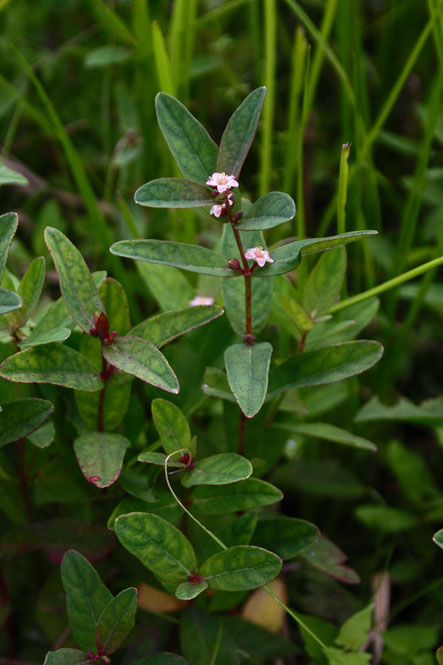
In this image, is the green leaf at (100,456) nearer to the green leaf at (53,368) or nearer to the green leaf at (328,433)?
the green leaf at (53,368)

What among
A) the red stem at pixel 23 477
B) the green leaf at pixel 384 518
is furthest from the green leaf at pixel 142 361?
the green leaf at pixel 384 518

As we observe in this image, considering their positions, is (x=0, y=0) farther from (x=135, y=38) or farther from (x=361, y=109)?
(x=361, y=109)

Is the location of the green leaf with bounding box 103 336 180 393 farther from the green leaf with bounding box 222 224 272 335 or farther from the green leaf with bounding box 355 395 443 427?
the green leaf with bounding box 355 395 443 427

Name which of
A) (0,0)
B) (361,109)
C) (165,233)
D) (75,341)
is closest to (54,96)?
(0,0)

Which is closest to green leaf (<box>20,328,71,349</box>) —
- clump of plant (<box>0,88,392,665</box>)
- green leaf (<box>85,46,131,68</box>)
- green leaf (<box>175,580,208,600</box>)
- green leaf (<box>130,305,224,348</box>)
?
clump of plant (<box>0,88,392,665</box>)

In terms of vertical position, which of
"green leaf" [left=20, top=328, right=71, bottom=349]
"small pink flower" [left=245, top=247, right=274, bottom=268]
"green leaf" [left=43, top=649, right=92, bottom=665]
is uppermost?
"small pink flower" [left=245, top=247, right=274, bottom=268]

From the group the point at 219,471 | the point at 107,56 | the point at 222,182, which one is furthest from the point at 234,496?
the point at 107,56

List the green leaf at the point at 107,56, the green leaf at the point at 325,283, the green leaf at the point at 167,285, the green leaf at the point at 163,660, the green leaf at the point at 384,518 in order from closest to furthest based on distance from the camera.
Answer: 1. the green leaf at the point at 163,660
2. the green leaf at the point at 325,283
3. the green leaf at the point at 167,285
4. the green leaf at the point at 384,518
5. the green leaf at the point at 107,56

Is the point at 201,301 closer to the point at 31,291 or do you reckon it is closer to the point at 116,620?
the point at 31,291
